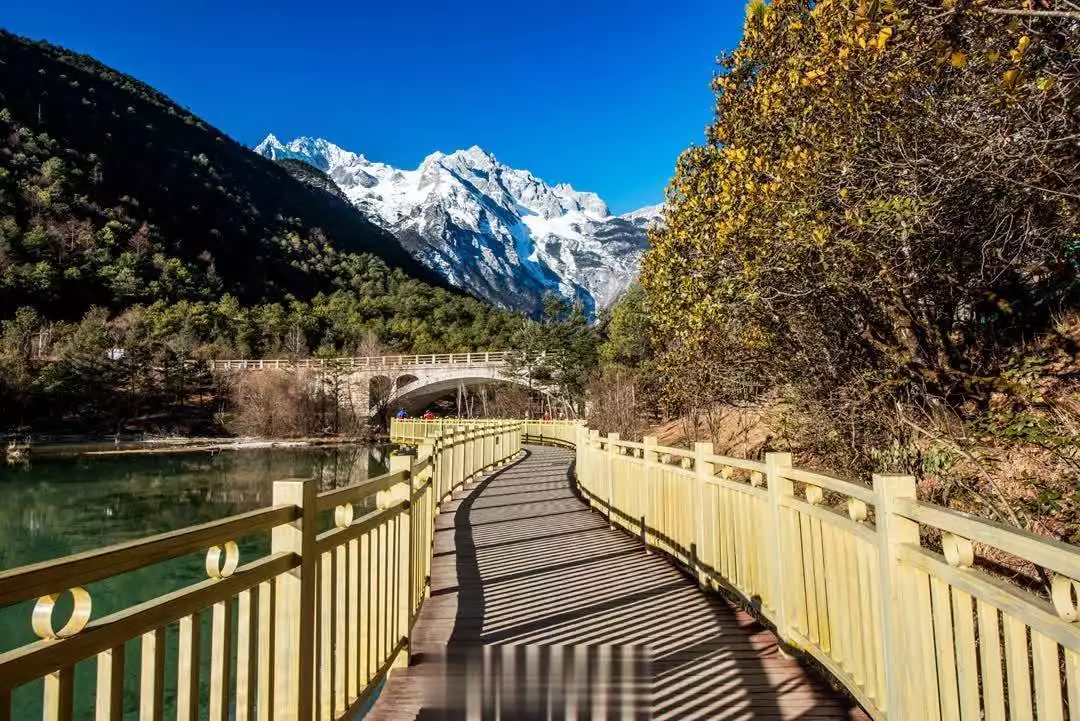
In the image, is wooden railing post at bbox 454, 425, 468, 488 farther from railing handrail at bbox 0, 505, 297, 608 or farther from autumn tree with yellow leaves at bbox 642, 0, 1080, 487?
railing handrail at bbox 0, 505, 297, 608

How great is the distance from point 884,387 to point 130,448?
3227 cm

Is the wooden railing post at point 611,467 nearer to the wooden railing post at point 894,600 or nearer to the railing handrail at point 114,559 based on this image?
the wooden railing post at point 894,600

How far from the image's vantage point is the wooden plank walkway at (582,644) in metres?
2.35

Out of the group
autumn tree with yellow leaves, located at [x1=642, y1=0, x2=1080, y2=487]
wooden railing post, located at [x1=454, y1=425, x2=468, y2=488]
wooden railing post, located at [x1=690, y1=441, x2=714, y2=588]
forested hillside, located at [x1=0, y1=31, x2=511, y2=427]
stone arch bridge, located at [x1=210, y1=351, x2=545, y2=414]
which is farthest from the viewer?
stone arch bridge, located at [x1=210, y1=351, x2=545, y2=414]

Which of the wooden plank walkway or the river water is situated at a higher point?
the wooden plank walkway

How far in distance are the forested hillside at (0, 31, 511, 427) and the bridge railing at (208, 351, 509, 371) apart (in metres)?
3.09

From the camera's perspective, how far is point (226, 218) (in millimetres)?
78062

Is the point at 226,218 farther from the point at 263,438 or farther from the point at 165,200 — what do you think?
the point at 263,438

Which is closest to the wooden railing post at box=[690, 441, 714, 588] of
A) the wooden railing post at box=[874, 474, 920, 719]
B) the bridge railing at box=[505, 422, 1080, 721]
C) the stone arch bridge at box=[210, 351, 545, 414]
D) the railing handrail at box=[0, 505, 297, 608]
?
the bridge railing at box=[505, 422, 1080, 721]

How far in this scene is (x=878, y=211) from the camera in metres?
5.12

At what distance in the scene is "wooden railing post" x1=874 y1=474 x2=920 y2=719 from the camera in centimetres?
210

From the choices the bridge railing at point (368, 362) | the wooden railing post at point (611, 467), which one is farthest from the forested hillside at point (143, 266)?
the wooden railing post at point (611, 467)

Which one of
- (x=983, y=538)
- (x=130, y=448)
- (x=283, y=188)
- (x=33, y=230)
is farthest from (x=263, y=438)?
(x=283, y=188)

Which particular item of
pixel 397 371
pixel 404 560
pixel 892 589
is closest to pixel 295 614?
pixel 404 560
